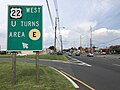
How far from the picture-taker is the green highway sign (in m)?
11.5

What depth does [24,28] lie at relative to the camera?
1163cm

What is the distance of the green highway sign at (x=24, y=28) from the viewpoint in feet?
37.8

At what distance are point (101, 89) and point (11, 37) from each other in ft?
15.4

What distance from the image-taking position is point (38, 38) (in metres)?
11.7

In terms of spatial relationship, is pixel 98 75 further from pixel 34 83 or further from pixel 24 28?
pixel 24 28

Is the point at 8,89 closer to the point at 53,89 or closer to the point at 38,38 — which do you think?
the point at 53,89

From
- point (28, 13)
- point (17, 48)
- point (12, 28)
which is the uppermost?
point (28, 13)

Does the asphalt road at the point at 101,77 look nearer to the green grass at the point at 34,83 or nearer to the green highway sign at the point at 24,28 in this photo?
the green grass at the point at 34,83

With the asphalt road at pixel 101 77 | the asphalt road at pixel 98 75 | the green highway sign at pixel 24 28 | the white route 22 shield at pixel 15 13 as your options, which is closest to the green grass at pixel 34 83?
the asphalt road at pixel 98 75

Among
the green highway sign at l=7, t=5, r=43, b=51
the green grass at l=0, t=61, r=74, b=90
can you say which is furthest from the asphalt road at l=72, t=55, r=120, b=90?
the green highway sign at l=7, t=5, r=43, b=51

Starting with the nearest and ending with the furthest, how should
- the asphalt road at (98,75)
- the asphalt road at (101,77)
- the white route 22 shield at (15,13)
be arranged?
the white route 22 shield at (15,13) → the asphalt road at (101,77) → the asphalt road at (98,75)

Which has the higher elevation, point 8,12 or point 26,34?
point 8,12

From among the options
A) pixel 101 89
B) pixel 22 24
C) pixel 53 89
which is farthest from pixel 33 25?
pixel 101 89

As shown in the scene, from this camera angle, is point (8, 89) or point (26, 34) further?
point (26, 34)
